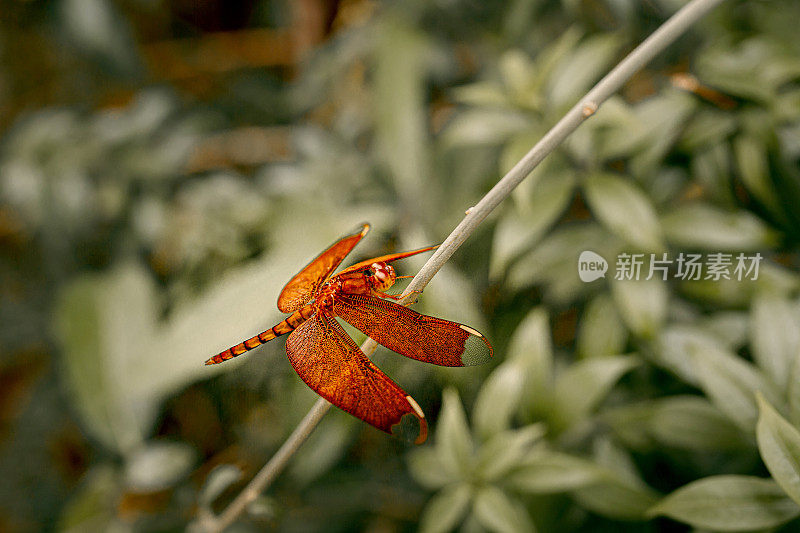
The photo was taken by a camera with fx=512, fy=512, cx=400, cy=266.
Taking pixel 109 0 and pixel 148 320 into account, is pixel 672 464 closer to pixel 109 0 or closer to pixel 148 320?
pixel 148 320

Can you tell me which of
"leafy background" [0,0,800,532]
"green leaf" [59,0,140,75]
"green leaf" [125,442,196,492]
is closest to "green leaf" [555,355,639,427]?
"leafy background" [0,0,800,532]

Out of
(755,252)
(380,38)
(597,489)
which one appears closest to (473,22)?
(380,38)

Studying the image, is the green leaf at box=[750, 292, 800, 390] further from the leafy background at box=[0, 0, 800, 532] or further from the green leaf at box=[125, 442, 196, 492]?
the green leaf at box=[125, 442, 196, 492]

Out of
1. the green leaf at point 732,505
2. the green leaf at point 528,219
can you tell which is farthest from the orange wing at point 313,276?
the green leaf at point 732,505

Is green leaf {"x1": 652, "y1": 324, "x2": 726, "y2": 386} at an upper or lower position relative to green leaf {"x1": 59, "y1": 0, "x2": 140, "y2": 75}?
lower

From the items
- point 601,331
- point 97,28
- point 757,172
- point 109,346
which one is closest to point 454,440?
point 601,331

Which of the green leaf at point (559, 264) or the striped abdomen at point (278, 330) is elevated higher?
the striped abdomen at point (278, 330)

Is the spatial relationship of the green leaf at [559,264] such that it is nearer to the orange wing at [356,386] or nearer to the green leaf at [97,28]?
the orange wing at [356,386]
